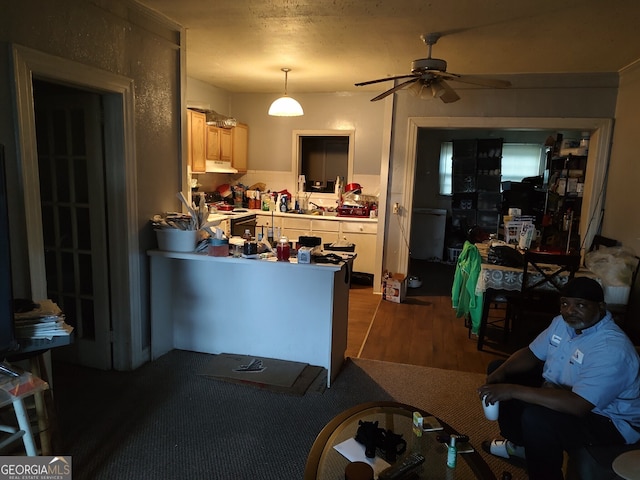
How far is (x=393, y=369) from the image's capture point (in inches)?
127

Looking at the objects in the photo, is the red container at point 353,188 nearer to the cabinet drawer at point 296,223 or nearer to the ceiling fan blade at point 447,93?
the cabinet drawer at point 296,223

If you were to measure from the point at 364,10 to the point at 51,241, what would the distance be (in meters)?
2.66

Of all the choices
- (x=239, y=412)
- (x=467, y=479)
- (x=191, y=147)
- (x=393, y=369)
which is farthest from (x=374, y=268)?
(x=467, y=479)

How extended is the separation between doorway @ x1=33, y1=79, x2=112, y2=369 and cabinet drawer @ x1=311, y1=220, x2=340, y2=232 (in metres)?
3.13

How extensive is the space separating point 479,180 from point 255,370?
5690 millimetres

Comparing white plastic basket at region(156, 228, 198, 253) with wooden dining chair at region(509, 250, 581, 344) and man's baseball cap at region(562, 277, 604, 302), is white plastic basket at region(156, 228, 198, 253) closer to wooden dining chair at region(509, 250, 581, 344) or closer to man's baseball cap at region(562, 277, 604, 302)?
man's baseball cap at region(562, 277, 604, 302)

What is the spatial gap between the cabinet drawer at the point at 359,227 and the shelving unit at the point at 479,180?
2.61 m

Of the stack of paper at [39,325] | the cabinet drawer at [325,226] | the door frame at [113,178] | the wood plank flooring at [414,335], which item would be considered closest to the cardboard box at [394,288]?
the wood plank flooring at [414,335]

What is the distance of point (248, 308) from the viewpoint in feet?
10.5

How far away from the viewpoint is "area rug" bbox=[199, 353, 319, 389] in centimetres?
287

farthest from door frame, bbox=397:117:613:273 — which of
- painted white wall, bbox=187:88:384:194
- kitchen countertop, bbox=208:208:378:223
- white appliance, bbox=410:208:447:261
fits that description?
white appliance, bbox=410:208:447:261

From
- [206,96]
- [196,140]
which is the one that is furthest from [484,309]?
[206,96]

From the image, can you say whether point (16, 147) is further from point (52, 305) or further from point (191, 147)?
point (191, 147)

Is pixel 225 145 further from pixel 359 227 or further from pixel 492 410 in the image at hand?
pixel 492 410
